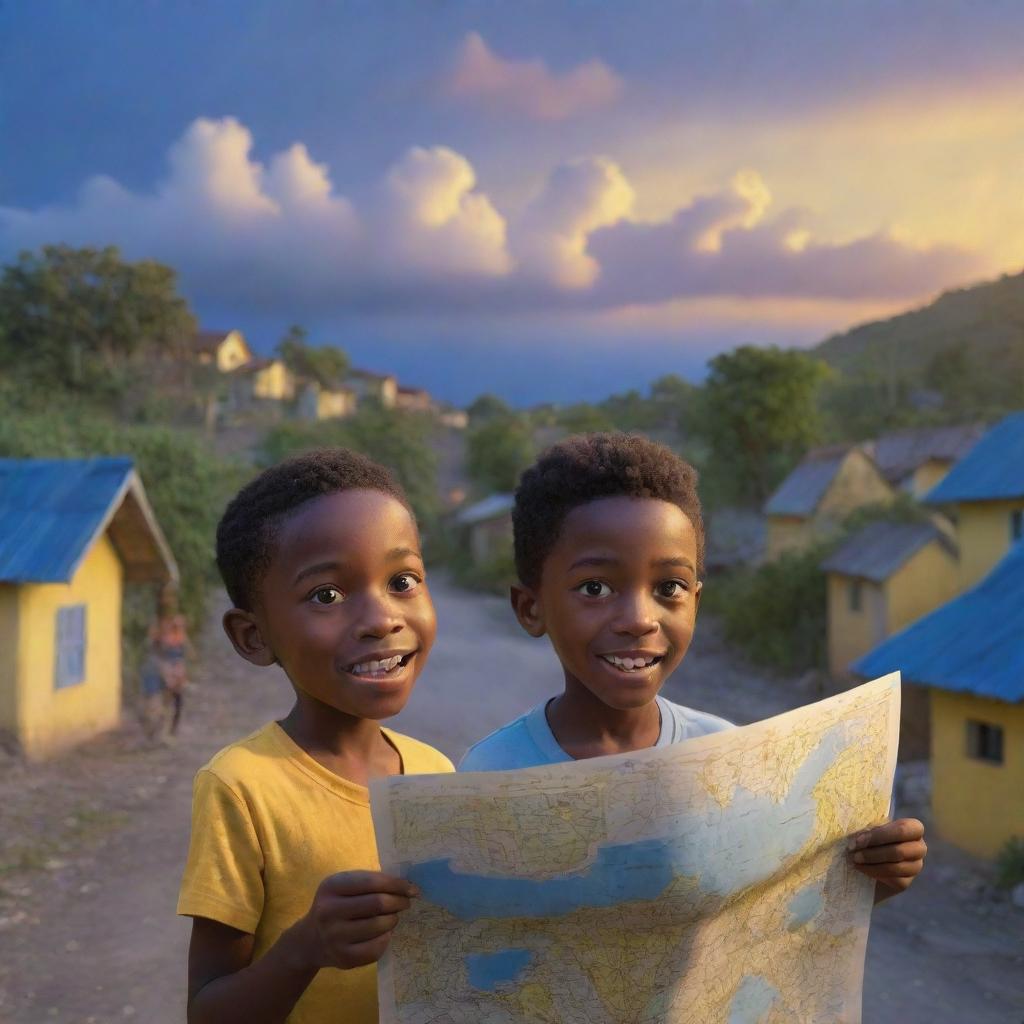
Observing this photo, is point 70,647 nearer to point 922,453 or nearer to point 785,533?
point 785,533

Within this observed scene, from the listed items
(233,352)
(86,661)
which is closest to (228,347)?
(233,352)

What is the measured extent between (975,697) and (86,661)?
9074 millimetres

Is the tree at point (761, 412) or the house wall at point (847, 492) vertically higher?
the tree at point (761, 412)

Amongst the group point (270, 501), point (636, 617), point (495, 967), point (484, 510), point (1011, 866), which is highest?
point (270, 501)

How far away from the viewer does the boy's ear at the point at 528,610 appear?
6.07 feet

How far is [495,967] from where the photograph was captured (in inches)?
50.6

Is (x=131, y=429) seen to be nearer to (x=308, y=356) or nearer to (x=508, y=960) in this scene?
(x=508, y=960)

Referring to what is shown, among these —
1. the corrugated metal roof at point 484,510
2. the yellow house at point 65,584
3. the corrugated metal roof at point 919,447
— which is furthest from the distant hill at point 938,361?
the yellow house at point 65,584

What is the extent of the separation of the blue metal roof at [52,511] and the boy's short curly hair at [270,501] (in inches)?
326

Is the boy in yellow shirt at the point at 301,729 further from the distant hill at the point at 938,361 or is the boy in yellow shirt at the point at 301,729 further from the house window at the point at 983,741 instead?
the distant hill at the point at 938,361

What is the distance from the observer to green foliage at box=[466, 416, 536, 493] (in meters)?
40.3

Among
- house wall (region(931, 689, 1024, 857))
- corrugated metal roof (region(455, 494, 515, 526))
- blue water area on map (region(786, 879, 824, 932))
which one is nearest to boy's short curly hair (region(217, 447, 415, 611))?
blue water area on map (region(786, 879, 824, 932))

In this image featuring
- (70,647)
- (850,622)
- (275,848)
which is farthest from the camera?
(850,622)

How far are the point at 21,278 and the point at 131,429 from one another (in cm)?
1842
